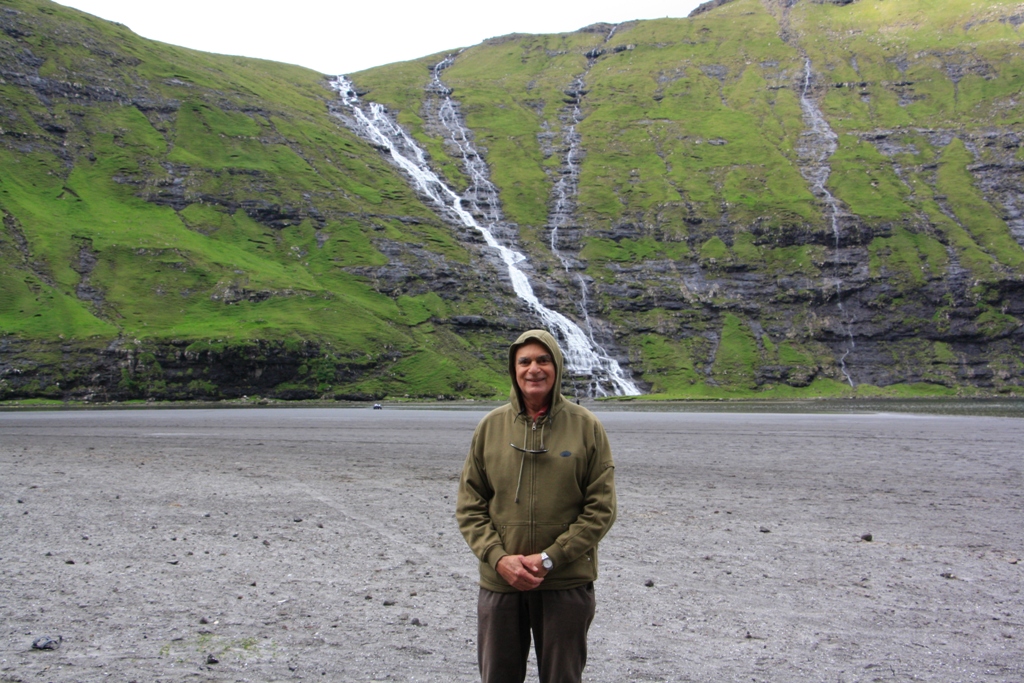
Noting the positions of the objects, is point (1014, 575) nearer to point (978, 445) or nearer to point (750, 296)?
point (978, 445)

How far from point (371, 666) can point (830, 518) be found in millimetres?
10722

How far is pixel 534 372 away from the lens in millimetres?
5543

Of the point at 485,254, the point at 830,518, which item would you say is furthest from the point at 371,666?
the point at 485,254

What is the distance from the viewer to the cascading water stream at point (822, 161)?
11348cm

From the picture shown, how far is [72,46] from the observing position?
15138 cm

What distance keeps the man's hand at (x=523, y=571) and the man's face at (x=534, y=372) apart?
1124 mm

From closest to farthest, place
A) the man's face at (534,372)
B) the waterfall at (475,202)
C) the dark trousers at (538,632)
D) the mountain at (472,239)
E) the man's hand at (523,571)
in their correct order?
the man's hand at (523,571)
the dark trousers at (538,632)
the man's face at (534,372)
the mountain at (472,239)
the waterfall at (475,202)

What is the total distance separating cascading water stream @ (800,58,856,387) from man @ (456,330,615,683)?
356 ft

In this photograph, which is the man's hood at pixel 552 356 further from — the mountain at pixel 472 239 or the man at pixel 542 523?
Result: the mountain at pixel 472 239

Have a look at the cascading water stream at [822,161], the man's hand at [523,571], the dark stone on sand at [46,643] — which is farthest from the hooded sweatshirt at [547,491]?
the cascading water stream at [822,161]

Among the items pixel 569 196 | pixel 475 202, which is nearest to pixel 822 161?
pixel 569 196

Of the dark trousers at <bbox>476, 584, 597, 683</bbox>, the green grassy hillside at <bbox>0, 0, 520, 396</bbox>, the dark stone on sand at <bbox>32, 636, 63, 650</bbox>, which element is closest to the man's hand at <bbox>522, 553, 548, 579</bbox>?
the dark trousers at <bbox>476, 584, 597, 683</bbox>

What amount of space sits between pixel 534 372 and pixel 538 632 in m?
1.93

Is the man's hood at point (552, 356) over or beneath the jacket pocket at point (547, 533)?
over
